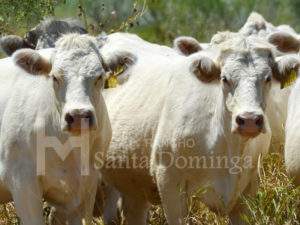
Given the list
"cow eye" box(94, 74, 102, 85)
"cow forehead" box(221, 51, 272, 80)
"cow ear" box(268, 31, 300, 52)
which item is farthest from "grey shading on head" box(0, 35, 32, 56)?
"cow ear" box(268, 31, 300, 52)

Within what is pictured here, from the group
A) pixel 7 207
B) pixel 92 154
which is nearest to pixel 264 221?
pixel 92 154

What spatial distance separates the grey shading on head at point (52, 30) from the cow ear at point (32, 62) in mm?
1408

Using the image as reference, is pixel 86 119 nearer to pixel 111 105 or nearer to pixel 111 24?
pixel 111 105

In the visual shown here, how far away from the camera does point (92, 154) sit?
252 inches

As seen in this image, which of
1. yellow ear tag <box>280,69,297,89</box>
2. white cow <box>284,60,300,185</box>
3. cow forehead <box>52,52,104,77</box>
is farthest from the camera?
white cow <box>284,60,300,185</box>

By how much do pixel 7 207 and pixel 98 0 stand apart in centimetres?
410

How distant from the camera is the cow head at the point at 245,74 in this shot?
5.76 meters

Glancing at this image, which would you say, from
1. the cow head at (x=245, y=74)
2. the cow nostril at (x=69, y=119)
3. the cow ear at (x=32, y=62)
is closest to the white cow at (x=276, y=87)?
the cow head at (x=245, y=74)

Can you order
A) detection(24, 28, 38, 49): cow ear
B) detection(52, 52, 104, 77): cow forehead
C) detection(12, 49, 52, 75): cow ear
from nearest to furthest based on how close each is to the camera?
detection(52, 52, 104, 77): cow forehead → detection(12, 49, 52, 75): cow ear → detection(24, 28, 38, 49): cow ear

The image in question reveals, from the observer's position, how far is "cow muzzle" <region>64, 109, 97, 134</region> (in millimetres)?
5648

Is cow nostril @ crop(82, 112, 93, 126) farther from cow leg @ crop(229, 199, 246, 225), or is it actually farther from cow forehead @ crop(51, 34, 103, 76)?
cow leg @ crop(229, 199, 246, 225)

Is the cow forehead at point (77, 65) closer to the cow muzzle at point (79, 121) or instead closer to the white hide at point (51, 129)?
the white hide at point (51, 129)

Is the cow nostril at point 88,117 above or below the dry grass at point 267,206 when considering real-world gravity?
above

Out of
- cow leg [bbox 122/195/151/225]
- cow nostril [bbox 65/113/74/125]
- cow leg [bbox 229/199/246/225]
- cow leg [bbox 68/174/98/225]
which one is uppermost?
cow nostril [bbox 65/113/74/125]
